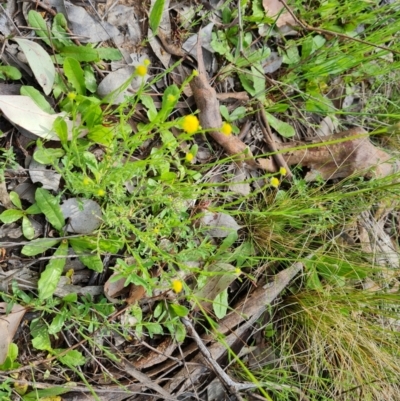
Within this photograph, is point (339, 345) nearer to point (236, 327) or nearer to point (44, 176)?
point (236, 327)

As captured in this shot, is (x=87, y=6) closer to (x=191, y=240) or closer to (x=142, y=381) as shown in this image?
(x=191, y=240)

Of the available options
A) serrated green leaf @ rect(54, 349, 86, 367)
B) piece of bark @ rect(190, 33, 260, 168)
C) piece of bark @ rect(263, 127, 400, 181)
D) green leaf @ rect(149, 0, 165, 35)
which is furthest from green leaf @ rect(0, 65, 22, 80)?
piece of bark @ rect(263, 127, 400, 181)

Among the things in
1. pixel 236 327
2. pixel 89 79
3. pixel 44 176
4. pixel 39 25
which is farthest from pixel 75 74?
pixel 236 327

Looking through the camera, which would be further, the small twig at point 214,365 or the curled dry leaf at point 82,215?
the small twig at point 214,365

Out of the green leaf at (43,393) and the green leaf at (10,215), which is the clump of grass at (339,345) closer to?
the green leaf at (43,393)

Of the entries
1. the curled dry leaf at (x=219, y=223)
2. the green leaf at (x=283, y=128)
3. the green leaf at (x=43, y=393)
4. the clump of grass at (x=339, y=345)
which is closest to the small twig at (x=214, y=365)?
the clump of grass at (x=339, y=345)

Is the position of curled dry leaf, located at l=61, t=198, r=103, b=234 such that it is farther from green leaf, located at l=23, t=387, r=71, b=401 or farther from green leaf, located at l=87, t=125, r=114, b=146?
green leaf, located at l=23, t=387, r=71, b=401
